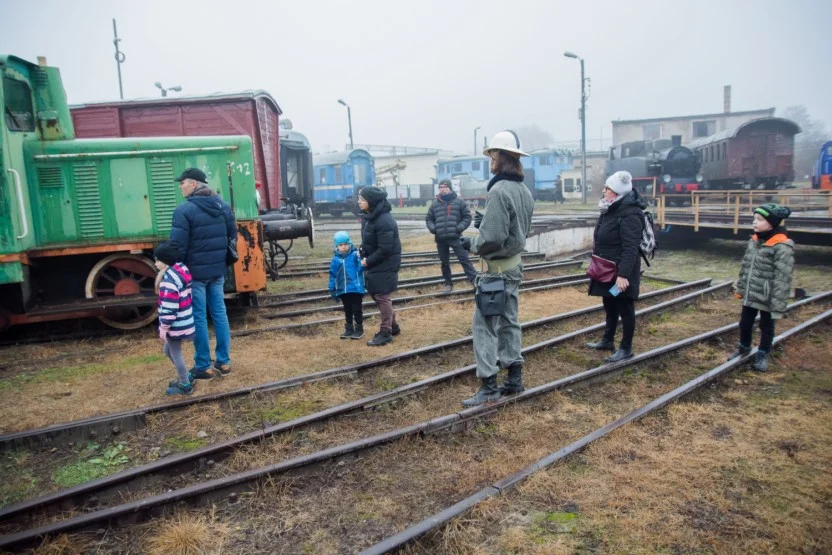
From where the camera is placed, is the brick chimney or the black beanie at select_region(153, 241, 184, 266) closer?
the black beanie at select_region(153, 241, 184, 266)

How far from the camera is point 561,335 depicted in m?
6.44

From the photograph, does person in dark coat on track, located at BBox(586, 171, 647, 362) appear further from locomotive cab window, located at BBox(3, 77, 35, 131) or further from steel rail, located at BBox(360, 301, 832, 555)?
locomotive cab window, located at BBox(3, 77, 35, 131)

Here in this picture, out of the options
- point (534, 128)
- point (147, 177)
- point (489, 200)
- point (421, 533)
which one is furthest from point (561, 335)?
point (534, 128)

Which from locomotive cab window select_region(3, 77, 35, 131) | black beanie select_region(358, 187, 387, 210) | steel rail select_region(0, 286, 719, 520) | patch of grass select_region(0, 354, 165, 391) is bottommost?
steel rail select_region(0, 286, 719, 520)

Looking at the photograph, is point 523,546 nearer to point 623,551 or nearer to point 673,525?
point 623,551

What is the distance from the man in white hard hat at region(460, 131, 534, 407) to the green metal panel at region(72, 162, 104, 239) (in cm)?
490

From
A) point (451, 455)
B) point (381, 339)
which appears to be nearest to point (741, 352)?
point (451, 455)

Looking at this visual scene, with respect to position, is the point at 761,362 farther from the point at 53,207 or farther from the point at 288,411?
the point at 53,207

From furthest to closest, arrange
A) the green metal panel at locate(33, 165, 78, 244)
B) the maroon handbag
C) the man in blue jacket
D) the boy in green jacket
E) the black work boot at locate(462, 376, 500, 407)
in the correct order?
the green metal panel at locate(33, 165, 78, 244), the maroon handbag, the boy in green jacket, the man in blue jacket, the black work boot at locate(462, 376, 500, 407)

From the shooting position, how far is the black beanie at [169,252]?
15.2 feet

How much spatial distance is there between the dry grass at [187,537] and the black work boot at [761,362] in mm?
4972

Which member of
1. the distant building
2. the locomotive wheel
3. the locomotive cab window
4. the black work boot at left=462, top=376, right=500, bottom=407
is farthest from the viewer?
the distant building

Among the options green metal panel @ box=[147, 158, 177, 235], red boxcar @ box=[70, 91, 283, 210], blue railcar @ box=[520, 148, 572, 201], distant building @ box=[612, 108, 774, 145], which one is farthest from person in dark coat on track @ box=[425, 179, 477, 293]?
distant building @ box=[612, 108, 774, 145]

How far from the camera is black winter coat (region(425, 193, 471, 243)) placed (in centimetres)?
890
